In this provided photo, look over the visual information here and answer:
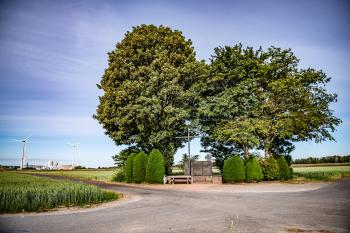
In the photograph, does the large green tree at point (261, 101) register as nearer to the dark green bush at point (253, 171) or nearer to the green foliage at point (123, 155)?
the dark green bush at point (253, 171)

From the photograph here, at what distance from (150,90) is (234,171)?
11.9 meters

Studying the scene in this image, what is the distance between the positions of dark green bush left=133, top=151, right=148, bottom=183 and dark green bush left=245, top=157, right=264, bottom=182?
10.4m

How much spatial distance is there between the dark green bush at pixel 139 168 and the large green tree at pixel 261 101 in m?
7.83

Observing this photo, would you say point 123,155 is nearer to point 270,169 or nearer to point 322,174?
point 270,169

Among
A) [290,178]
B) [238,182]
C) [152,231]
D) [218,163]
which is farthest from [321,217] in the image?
[218,163]

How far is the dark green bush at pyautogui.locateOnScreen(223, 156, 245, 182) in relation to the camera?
28.7 m

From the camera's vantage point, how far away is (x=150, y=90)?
30.8 meters

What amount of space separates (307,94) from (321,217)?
24554 mm

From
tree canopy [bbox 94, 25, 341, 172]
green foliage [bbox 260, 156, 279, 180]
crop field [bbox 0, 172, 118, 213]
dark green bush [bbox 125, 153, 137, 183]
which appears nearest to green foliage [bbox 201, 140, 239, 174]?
tree canopy [bbox 94, 25, 341, 172]

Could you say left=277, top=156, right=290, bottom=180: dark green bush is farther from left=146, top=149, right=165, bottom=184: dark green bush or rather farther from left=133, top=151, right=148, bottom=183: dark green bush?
left=133, top=151, right=148, bottom=183: dark green bush

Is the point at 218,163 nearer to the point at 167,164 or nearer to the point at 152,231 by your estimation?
the point at 167,164

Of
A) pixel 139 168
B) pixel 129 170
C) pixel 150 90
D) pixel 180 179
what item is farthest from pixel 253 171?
pixel 150 90

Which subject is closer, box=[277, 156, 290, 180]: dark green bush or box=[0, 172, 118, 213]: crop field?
box=[0, 172, 118, 213]: crop field

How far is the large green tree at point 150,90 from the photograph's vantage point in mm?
30734
